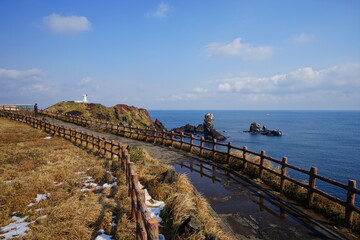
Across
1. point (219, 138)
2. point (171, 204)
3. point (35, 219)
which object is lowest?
point (219, 138)

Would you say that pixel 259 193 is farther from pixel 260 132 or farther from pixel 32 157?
pixel 260 132

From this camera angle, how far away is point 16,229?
561 cm

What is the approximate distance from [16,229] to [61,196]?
6.48 feet

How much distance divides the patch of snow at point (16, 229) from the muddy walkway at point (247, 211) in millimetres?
5557

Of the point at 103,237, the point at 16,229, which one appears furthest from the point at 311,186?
the point at 16,229

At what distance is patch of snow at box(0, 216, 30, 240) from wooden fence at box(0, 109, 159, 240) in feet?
9.69

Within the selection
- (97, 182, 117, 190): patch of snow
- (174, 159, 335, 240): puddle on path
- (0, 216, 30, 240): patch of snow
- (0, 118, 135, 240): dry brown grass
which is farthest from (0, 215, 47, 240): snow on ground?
(174, 159, 335, 240): puddle on path

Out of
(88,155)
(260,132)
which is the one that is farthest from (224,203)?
(260,132)

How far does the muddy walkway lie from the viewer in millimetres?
5543

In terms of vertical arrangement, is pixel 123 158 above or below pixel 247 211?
above

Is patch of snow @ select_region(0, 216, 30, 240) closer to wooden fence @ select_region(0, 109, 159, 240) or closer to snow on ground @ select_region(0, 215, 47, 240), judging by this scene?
snow on ground @ select_region(0, 215, 47, 240)

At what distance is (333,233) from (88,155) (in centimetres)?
1318

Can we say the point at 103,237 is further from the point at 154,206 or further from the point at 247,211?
the point at 247,211

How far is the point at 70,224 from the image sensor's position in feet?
18.5
